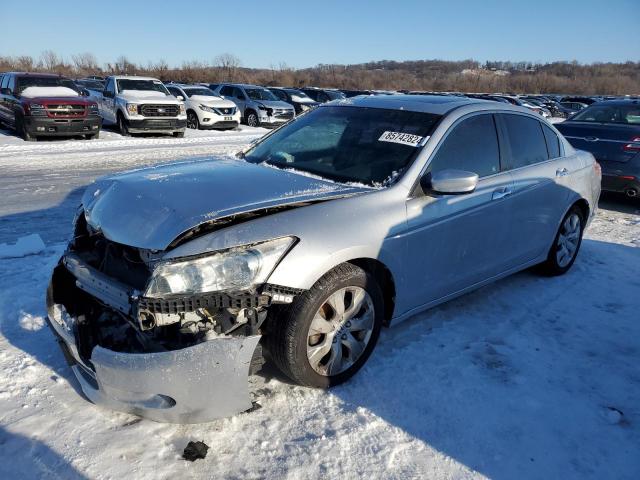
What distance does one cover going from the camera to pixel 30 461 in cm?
247

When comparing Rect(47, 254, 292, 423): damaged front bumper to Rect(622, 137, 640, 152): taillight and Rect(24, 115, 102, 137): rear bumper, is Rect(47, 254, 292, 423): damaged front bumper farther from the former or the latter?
Rect(24, 115, 102, 137): rear bumper

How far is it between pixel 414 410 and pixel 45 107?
13.9 metres

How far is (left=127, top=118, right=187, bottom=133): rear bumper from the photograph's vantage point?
15873 millimetres

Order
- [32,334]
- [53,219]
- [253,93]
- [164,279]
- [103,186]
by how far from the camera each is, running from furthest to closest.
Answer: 1. [253,93]
2. [53,219]
3. [32,334]
4. [103,186]
5. [164,279]

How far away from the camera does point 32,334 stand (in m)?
3.60

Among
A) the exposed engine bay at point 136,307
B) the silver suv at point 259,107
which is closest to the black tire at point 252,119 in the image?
the silver suv at point 259,107

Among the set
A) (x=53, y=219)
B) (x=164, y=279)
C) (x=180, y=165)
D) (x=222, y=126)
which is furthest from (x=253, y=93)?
(x=164, y=279)

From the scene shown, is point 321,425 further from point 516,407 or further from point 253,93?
point 253,93

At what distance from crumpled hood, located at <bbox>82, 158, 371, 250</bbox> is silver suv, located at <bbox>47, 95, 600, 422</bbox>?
13mm

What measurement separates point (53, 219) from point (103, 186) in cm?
367

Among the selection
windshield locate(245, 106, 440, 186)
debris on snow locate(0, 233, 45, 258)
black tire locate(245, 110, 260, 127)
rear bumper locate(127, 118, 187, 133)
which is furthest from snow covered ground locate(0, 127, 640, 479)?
black tire locate(245, 110, 260, 127)

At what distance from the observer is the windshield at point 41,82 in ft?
47.7

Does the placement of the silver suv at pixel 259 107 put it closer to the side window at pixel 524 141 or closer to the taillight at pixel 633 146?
the taillight at pixel 633 146

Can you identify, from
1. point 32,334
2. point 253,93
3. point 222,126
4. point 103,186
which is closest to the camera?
point 103,186
